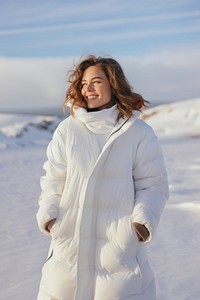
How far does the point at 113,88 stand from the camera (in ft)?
7.88

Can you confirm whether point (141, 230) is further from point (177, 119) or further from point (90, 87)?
point (177, 119)

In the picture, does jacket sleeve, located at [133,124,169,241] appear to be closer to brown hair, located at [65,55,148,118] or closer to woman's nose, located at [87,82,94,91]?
brown hair, located at [65,55,148,118]

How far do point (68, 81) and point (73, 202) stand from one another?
56 centimetres

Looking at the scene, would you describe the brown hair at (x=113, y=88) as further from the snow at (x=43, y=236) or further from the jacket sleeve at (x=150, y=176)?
the snow at (x=43, y=236)

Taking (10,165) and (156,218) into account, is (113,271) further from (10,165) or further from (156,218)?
(10,165)

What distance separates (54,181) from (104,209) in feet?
0.83

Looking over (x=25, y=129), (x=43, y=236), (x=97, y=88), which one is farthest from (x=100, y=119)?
(x=25, y=129)

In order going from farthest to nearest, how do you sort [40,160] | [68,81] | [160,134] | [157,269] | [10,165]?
[160,134] → [40,160] → [10,165] → [157,269] → [68,81]

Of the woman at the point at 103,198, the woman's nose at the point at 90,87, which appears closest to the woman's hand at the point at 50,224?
the woman at the point at 103,198

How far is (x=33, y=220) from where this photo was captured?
5711 millimetres

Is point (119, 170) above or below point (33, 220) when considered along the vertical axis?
above

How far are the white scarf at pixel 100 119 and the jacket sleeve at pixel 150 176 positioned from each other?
15cm

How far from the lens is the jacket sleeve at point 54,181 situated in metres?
2.32

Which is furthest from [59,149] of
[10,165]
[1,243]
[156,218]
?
[10,165]
